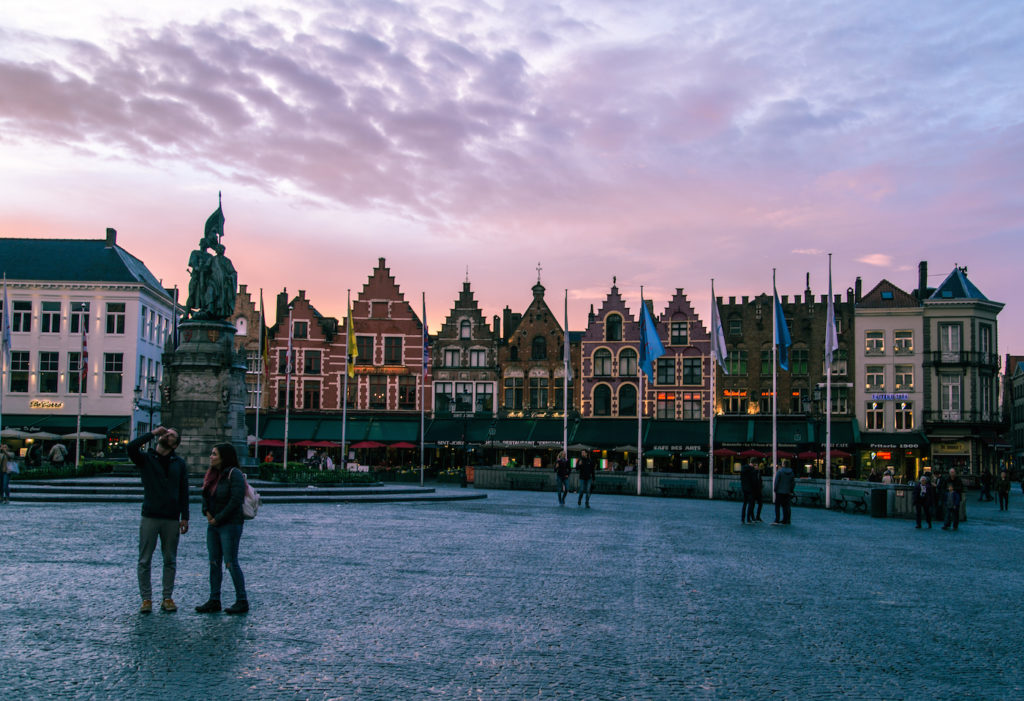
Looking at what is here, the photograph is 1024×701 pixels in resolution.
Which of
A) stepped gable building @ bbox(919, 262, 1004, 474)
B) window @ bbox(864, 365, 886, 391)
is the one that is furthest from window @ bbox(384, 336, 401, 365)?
stepped gable building @ bbox(919, 262, 1004, 474)

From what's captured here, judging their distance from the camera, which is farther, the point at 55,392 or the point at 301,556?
the point at 55,392

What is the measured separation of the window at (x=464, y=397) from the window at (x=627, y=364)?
991 centimetres

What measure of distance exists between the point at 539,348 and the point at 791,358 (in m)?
16.1

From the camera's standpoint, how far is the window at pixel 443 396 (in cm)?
6459

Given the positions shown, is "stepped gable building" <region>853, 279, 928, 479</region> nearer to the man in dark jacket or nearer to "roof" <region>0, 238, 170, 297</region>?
"roof" <region>0, 238, 170, 297</region>

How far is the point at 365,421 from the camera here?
63.6 meters

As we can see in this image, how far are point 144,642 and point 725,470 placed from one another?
5448 centimetres

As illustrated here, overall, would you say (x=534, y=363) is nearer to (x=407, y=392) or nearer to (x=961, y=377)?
(x=407, y=392)

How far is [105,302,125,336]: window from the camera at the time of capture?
60938mm

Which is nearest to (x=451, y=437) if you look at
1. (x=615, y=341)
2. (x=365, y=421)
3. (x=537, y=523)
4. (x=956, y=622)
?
(x=365, y=421)

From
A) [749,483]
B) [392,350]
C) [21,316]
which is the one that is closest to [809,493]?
[749,483]

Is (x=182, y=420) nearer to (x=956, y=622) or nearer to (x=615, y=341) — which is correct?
(x=956, y=622)

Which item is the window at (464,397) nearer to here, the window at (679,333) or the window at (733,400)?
the window at (679,333)

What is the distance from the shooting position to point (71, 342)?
60031 millimetres
